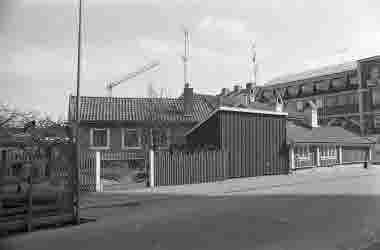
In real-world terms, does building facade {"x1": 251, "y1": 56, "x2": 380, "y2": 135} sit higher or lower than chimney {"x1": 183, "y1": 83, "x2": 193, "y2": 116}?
higher

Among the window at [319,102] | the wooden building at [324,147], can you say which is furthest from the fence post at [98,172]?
the window at [319,102]

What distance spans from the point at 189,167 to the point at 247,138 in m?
4.83

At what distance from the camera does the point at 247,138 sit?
70.7ft

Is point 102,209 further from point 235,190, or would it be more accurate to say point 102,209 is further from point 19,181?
point 235,190

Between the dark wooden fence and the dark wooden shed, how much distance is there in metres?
1.03

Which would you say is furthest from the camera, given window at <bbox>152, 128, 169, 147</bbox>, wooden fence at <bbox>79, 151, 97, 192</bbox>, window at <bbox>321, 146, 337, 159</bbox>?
window at <bbox>152, 128, 169, 147</bbox>

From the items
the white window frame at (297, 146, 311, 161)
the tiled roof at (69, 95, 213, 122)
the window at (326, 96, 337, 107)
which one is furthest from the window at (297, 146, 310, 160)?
the window at (326, 96, 337, 107)

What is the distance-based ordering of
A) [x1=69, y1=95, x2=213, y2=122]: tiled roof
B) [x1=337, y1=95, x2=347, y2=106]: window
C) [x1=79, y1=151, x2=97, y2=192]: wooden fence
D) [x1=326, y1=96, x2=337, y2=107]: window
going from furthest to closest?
[x1=326, y1=96, x2=337, y2=107]: window → [x1=337, y1=95, x2=347, y2=106]: window → [x1=69, y1=95, x2=213, y2=122]: tiled roof → [x1=79, y1=151, x2=97, y2=192]: wooden fence

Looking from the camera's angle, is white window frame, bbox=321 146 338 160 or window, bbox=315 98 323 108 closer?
white window frame, bbox=321 146 338 160

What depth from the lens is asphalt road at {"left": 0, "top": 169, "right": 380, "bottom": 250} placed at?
7141 mm

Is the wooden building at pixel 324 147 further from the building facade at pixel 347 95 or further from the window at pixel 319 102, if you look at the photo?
the window at pixel 319 102

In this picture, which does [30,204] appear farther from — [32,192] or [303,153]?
[303,153]

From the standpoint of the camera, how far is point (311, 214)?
971 centimetres

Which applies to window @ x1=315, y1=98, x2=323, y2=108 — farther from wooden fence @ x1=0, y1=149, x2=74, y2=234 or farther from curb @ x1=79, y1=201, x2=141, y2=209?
wooden fence @ x1=0, y1=149, x2=74, y2=234
